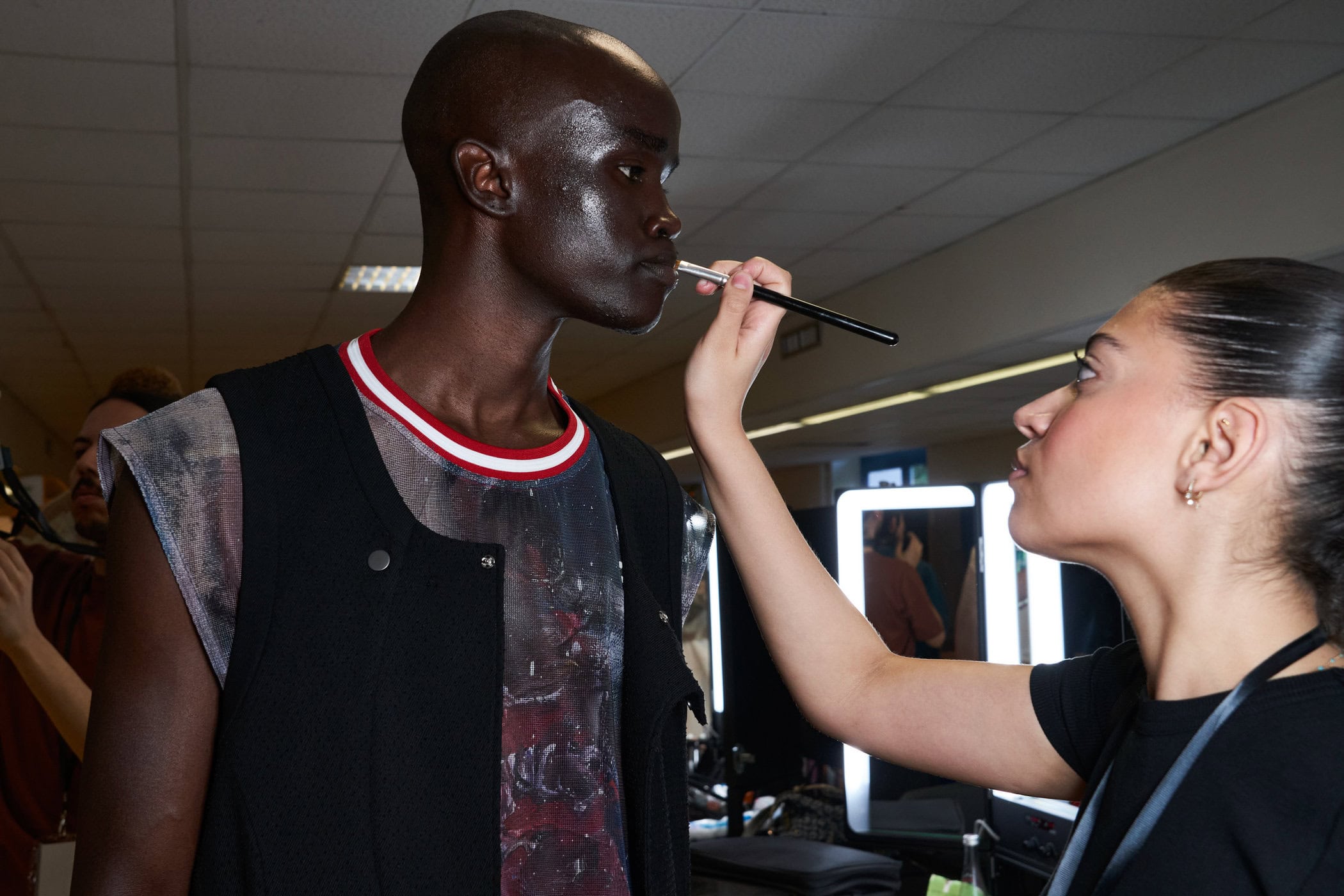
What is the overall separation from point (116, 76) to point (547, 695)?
3.50 meters

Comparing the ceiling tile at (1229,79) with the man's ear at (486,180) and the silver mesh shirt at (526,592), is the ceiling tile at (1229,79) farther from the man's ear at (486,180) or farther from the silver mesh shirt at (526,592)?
the silver mesh shirt at (526,592)

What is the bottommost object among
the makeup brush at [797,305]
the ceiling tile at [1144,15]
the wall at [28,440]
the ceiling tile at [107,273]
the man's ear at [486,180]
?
the makeup brush at [797,305]

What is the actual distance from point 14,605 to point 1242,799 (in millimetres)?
1628

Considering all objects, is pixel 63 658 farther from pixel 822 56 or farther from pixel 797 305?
pixel 822 56

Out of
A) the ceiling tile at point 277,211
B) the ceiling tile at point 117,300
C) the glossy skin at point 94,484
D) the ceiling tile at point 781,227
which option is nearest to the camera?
the glossy skin at point 94,484

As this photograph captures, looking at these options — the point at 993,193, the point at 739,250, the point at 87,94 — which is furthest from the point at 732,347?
the point at 739,250

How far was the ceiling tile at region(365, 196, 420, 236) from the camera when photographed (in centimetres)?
523

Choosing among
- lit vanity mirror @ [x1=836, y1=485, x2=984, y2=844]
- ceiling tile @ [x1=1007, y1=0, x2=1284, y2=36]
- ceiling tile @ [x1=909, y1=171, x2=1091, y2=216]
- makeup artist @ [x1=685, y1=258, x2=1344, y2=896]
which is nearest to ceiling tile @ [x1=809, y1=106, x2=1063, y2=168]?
ceiling tile @ [x1=909, y1=171, x2=1091, y2=216]

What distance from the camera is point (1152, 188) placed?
16.1 feet

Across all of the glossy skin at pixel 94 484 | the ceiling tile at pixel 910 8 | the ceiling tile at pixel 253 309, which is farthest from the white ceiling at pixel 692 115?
the glossy skin at pixel 94 484

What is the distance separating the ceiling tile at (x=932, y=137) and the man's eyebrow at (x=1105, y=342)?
336 cm

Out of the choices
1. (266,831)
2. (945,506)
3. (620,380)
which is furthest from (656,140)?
(620,380)

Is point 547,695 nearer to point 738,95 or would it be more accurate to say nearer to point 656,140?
point 656,140

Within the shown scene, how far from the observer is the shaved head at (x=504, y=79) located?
3.51 ft
